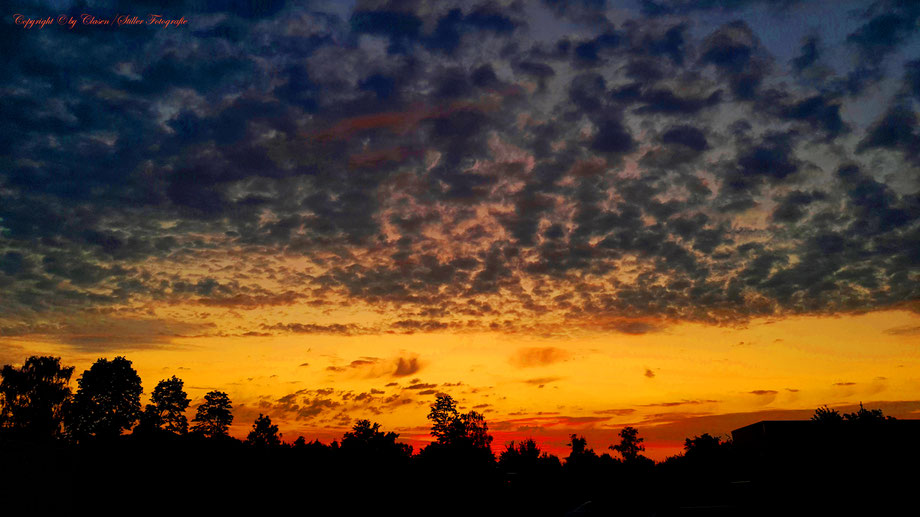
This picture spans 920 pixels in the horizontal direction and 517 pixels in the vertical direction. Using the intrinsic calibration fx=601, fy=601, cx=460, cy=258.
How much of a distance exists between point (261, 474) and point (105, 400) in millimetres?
67525

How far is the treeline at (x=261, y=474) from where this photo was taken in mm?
28391

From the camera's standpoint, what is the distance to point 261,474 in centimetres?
4691

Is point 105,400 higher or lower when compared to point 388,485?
higher

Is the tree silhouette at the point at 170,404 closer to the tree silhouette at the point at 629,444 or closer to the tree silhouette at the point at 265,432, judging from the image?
the tree silhouette at the point at 265,432

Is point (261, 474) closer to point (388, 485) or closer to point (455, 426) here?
point (388, 485)

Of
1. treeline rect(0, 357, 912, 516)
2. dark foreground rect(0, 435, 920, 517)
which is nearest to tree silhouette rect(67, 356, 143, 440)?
treeline rect(0, 357, 912, 516)

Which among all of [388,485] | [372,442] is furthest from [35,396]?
[388,485]

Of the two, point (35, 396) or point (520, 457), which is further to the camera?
point (520, 457)

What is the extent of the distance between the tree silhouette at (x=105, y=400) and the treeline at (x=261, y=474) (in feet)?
0.54

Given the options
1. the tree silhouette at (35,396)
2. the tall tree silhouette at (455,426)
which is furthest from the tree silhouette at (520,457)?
the tree silhouette at (35,396)

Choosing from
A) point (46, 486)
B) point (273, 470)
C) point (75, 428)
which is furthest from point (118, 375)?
point (46, 486)

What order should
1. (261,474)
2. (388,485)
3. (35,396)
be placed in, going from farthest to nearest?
(35,396) → (388,485) → (261,474)

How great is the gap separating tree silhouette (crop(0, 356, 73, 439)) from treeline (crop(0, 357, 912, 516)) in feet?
0.49

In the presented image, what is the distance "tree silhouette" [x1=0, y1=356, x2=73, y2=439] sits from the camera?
8750 cm
